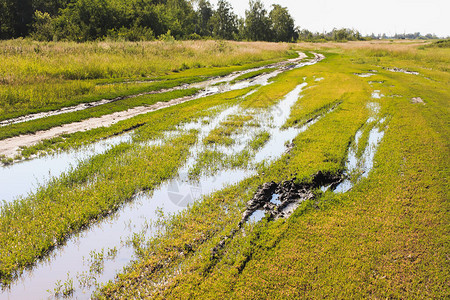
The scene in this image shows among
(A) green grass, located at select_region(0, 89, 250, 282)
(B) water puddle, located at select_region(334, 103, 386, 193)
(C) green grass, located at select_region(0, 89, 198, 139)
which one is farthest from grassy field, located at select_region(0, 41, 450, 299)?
(C) green grass, located at select_region(0, 89, 198, 139)

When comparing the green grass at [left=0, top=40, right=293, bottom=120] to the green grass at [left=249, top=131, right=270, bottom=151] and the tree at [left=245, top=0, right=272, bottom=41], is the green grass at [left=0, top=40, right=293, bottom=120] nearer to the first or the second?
the green grass at [left=249, top=131, right=270, bottom=151]

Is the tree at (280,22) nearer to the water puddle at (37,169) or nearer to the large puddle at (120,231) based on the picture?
the large puddle at (120,231)

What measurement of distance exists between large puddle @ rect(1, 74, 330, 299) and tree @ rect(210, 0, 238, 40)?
91171 millimetres

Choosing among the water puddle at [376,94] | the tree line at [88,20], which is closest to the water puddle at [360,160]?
the water puddle at [376,94]

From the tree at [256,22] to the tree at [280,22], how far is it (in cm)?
443

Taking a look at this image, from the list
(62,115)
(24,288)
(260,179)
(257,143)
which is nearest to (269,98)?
(257,143)

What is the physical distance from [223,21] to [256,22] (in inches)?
572

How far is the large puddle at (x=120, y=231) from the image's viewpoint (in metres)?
4.50

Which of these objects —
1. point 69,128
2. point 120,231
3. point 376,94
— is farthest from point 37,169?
point 376,94

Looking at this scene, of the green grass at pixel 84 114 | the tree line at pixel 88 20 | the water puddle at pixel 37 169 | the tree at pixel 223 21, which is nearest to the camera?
the water puddle at pixel 37 169

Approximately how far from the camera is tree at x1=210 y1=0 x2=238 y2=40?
9119 cm

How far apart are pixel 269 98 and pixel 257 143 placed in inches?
332

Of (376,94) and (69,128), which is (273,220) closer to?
(69,128)

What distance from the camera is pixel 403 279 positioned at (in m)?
4.39
